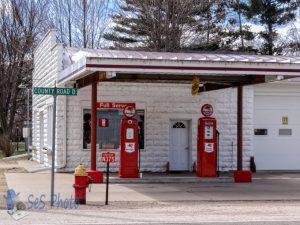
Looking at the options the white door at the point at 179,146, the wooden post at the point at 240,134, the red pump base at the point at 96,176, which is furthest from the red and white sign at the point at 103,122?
the wooden post at the point at 240,134

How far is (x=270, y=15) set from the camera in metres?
48.6

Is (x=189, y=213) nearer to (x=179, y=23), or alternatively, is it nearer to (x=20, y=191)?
(x=20, y=191)

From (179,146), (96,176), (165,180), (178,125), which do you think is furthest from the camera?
(178,125)

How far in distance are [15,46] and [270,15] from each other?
65.0 ft

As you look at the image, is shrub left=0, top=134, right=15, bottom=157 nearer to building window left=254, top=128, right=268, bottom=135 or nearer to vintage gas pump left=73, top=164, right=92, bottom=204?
building window left=254, top=128, right=268, bottom=135

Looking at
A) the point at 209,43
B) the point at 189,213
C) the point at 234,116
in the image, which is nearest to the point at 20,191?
the point at 189,213

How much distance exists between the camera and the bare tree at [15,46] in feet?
148

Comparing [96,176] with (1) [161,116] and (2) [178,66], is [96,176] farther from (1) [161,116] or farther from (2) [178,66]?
(1) [161,116]

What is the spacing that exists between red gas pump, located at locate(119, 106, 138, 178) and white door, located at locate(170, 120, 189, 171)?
164 inches

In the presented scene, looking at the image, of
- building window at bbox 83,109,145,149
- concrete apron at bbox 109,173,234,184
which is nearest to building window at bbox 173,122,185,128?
building window at bbox 83,109,145,149

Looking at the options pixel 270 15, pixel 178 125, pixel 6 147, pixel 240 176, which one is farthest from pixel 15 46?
pixel 240 176

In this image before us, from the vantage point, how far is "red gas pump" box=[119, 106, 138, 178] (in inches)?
754

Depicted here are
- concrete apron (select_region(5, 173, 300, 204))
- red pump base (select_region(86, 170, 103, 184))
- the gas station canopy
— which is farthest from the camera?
red pump base (select_region(86, 170, 103, 184))

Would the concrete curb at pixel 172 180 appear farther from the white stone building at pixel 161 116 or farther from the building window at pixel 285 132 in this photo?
the building window at pixel 285 132
